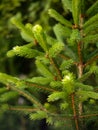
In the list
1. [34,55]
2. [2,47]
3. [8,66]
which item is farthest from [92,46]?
[34,55]

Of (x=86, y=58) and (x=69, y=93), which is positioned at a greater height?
(x=86, y=58)

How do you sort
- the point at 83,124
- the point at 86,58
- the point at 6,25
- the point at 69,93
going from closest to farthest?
the point at 69,93
the point at 83,124
the point at 86,58
the point at 6,25

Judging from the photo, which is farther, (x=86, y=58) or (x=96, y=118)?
(x=86, y=58)

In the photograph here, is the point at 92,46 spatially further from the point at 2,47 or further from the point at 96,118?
the point at 96,118

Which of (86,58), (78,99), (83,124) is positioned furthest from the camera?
(86,58)

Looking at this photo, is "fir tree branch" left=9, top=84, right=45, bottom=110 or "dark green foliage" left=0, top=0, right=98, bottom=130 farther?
"fir tree branch" left=9, top=84, right=45, bottom=110

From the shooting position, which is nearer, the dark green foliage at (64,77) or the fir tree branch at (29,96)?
the dark green foliage at (64,77)

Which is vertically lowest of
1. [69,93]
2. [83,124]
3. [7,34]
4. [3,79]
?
[83,124]

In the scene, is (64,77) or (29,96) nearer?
(64,77)

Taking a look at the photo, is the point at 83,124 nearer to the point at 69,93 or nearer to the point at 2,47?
the point at 69,93
